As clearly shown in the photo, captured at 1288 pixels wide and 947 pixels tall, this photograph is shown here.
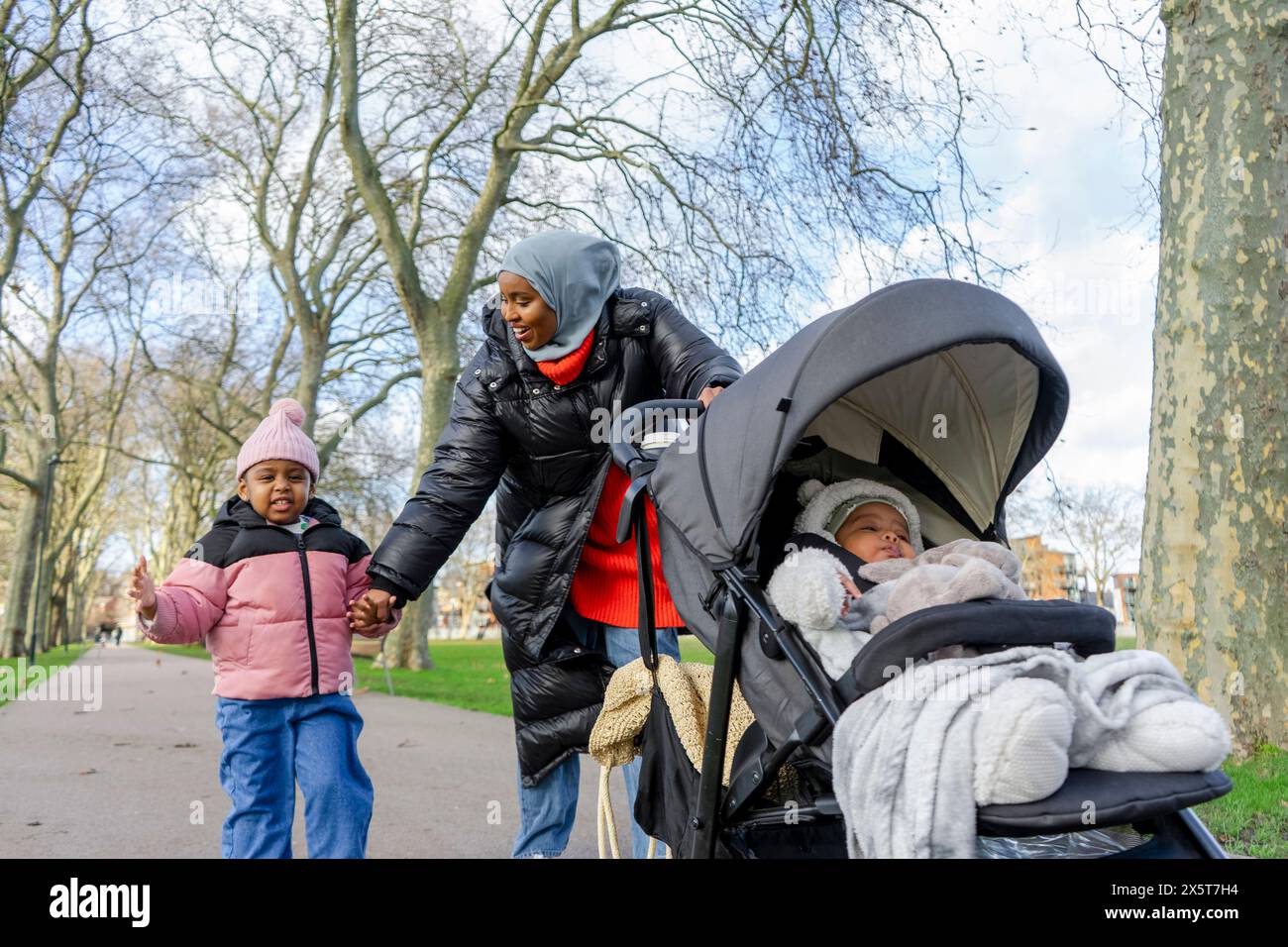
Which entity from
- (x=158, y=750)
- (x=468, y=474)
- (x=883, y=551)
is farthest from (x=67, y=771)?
(x=883, y=551)

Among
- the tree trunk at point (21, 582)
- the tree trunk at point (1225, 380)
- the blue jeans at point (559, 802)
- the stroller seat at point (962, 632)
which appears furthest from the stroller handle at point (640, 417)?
the tree trunk at point (21, 582)

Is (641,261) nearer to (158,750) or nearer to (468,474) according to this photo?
(158,750)

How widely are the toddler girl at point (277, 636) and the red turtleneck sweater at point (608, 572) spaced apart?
2.07ft

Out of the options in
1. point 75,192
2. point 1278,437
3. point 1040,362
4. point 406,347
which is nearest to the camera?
point 1040,362

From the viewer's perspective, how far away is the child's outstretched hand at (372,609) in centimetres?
347

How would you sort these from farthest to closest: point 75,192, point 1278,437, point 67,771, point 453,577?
point 453,577 → point 75,192 → point 67,771 → point 1278,437

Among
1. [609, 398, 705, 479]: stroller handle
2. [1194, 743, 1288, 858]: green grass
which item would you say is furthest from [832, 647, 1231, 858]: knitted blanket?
[1194, 743, 1288, 858]: green grass

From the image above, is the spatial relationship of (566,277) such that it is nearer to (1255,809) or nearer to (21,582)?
(1255,809)

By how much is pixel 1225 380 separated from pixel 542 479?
186 inches

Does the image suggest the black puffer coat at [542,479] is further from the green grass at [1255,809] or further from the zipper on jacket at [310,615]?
the green grass at [1255,809]

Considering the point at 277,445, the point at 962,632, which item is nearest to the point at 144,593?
the point at 277,445

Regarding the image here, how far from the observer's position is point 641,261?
15.6m

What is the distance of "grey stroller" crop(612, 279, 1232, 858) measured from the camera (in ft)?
7.13
